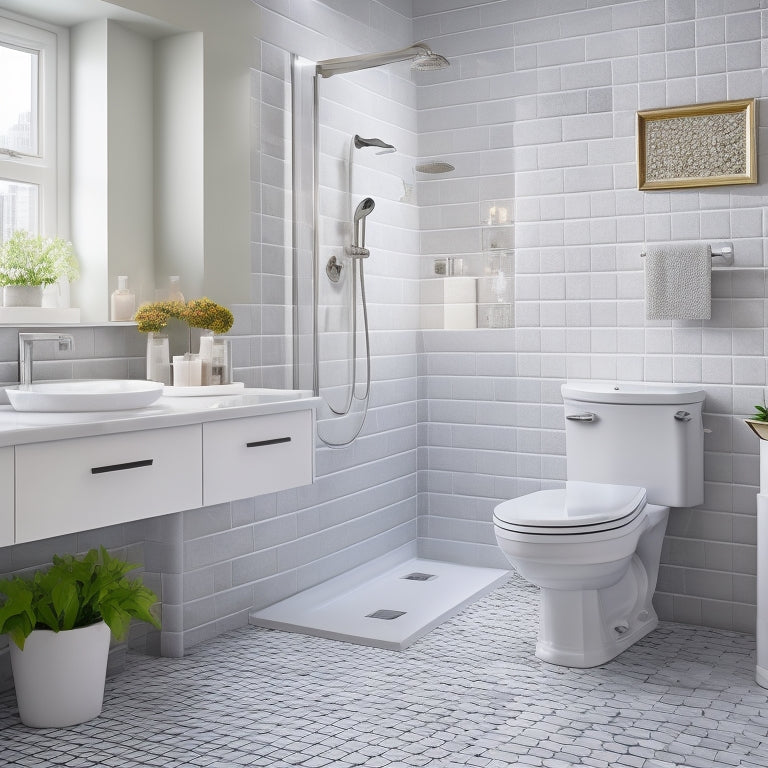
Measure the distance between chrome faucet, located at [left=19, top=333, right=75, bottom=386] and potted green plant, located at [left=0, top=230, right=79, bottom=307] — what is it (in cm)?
22

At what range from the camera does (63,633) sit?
7.43 feet

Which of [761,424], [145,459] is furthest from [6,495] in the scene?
[761,424]

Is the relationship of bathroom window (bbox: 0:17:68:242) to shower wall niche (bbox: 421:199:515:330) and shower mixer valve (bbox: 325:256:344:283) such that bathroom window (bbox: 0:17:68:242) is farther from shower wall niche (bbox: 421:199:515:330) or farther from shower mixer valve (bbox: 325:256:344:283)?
shower wall niche (bbox: 421:199:515:330)

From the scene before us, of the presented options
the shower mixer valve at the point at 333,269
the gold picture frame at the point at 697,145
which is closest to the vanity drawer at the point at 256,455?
the shower mixer valve at the point at 333,269

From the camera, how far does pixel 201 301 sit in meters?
2.74

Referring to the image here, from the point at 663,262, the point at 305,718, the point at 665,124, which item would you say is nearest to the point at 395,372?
the point at 663,262

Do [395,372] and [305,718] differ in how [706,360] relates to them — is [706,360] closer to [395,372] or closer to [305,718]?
[395,372]

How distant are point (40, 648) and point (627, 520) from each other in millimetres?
1754

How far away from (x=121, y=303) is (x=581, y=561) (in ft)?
5.32

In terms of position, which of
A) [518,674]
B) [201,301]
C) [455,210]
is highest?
[455,210]

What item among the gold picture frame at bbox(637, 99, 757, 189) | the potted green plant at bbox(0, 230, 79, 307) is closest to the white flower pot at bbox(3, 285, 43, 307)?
the potted green plant at bbox(0, 230, 79, 307)

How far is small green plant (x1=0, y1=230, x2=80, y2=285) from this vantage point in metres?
2.54

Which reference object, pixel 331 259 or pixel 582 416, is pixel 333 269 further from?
pixel 582 416

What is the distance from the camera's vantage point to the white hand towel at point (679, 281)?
10.5 ft
